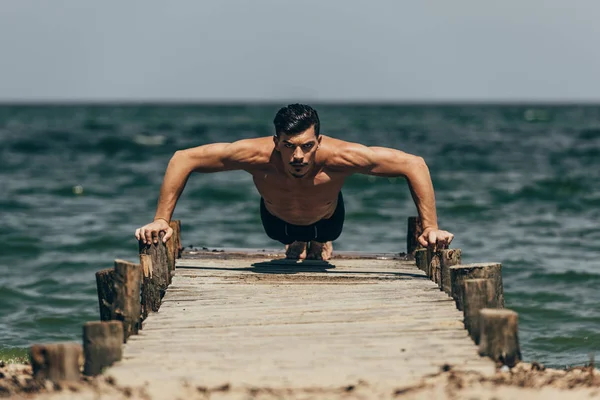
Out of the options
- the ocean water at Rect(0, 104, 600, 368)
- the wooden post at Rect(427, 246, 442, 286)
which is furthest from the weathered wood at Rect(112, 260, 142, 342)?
the ocean water at Rect(0, 104, 600, 368)

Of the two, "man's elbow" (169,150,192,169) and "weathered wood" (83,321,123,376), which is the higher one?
"man's elbow" (169,150,192,169)

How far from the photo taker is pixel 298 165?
26.9ft

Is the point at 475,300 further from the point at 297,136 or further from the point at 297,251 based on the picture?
the point at 297,251

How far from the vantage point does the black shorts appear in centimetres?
972

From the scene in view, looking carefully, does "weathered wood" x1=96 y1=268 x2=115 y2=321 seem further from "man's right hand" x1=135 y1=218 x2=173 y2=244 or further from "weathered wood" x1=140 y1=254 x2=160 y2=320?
"man's right hand" x1=135 y1=218 x2=173 y2=244

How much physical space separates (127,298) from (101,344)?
101 centimetres

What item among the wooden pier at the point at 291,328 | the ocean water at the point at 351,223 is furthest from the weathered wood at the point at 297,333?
the ocean water at the point at 351,223

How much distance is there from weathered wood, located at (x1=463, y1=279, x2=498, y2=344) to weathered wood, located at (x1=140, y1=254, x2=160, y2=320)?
104 inches

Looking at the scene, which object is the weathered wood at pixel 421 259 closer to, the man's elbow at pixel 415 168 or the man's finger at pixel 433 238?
the man's elbow at pixel 415 168

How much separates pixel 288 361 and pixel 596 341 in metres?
6.29

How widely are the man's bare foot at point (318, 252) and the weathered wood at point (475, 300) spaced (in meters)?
3.57

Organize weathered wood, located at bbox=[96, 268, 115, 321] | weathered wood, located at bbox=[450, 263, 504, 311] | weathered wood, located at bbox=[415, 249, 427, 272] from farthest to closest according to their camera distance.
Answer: weathered wood, located at bbox=[415, 249, 427, 272]
weathered wood, located at bbox=[96, 268, 115, 321]
weathered wood, located at bbox=[450, 263, 504, 311]

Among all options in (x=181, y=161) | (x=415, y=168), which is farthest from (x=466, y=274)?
(x=181, y=161)

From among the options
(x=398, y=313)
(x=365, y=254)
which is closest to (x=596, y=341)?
(x=365, y=254)
